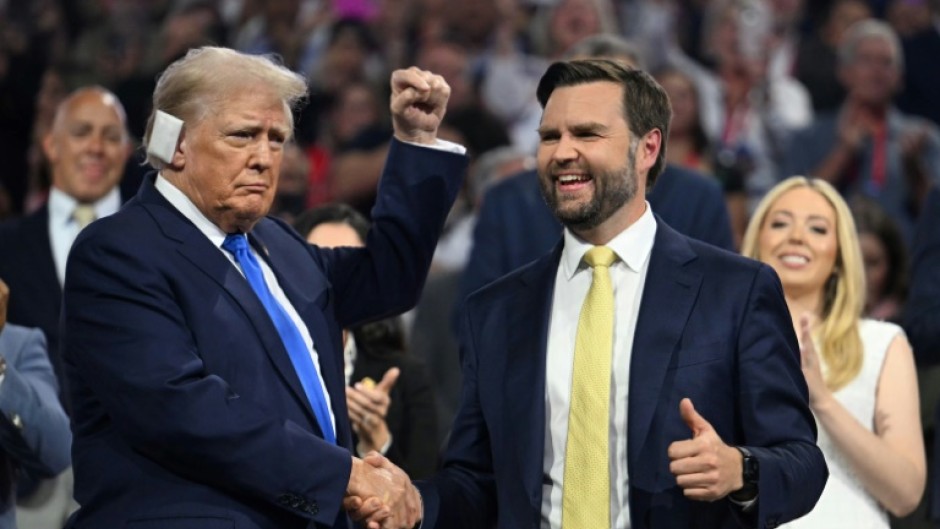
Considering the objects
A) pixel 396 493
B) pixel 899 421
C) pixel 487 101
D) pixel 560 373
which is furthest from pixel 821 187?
pixel 487 101

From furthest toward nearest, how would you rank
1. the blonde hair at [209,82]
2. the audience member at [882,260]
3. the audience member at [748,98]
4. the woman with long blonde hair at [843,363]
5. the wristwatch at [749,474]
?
the audience member at [748,98], the audience member at [882,260], the woman with long blonde hair at [843,363], the blonde hair at [209,82], the wristwatch at [749,474]

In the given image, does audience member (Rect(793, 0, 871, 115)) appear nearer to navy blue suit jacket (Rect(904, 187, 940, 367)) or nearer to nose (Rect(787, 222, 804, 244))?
navy blue suit jacket (Rect(904, 187, 940, 367))

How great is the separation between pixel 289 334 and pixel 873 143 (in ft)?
16.1

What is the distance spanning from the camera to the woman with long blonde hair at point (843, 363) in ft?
15.2

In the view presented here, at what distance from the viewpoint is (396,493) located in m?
3.70

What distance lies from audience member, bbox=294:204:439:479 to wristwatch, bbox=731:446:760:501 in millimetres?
1619

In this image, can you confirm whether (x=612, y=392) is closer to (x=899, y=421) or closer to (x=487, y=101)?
(x=899, y=421)

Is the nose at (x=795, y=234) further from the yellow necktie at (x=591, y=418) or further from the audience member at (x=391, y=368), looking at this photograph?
the yellow necktie at (x=591, y=418)

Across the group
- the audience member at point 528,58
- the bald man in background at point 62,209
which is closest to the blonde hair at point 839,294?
the bald man in background at point 62,209

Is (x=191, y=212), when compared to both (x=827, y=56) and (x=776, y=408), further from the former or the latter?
(x=827, y=56)

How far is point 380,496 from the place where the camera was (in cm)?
366

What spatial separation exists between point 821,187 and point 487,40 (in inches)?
186

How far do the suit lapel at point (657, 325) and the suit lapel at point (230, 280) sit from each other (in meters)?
0.72

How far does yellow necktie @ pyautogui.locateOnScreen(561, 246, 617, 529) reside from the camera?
3727 mm
